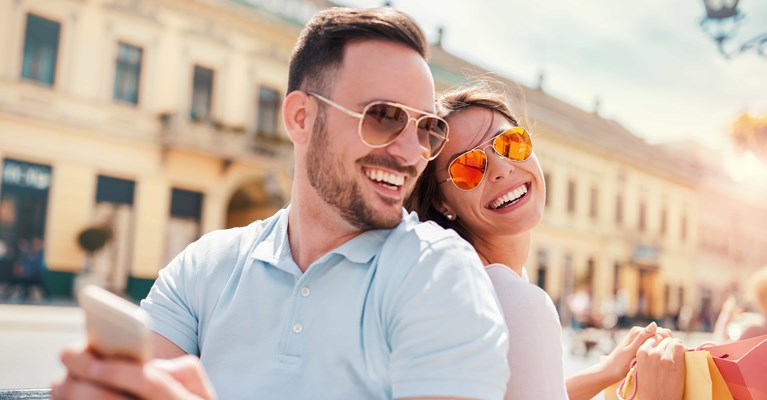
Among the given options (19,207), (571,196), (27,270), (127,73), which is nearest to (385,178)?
(27,270)

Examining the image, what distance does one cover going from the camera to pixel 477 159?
6.91 ft

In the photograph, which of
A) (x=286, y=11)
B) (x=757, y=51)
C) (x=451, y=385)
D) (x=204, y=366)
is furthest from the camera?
(x=286, y=11)

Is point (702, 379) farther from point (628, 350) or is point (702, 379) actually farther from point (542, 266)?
point (542, 266)

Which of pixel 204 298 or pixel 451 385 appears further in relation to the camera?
pixel 204 298

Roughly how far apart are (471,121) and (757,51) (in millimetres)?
3968

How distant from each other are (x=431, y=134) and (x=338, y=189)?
11.4 inches

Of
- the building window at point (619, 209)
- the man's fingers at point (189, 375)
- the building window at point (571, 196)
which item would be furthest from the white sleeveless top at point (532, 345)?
the building window at point (619, 209)

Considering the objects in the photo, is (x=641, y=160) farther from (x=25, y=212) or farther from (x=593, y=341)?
(x=25, y=212)

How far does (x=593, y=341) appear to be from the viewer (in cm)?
1401

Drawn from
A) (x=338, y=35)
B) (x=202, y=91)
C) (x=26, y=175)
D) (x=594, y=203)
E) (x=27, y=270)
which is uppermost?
(x=202, y=91)

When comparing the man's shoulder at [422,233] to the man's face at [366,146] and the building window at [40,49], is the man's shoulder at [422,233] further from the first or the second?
the building window at [40,49]

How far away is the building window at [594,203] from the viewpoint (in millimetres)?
32000

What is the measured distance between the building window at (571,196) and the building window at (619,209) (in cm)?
322

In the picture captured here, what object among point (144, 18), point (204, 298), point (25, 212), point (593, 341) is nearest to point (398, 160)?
point (204, 298)
